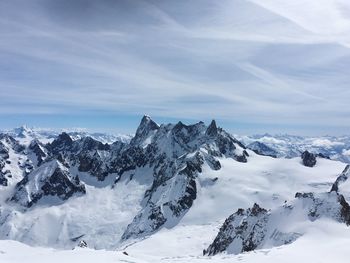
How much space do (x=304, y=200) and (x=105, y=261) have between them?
76.4 metres

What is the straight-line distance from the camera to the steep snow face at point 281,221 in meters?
116

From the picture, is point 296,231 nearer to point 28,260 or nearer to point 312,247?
point 312,247

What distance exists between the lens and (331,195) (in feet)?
413

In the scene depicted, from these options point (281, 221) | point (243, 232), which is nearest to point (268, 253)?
point (281, 221)

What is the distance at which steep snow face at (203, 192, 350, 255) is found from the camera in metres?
116

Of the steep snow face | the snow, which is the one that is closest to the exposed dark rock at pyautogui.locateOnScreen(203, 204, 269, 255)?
the steep snow face

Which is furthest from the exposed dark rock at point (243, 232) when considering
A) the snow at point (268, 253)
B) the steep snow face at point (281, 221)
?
the snow at point (268, 253)

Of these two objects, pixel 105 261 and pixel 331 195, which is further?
pixel 331 195

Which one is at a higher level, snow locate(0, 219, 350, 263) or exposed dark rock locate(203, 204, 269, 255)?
snow locate(0, 219, 350, 263)

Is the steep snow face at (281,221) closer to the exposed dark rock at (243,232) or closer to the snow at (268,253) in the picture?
the exposed dark rock at (243,232)

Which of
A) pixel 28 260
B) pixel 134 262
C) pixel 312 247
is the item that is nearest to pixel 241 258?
pixel 312 247

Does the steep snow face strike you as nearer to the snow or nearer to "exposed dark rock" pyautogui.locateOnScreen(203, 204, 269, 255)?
"exposed dark rock" pyautogui.locateOnScreen(203, 204, 269, 255)

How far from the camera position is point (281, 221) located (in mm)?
124250

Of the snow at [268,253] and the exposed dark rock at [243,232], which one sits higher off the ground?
the snow at [268,253]
